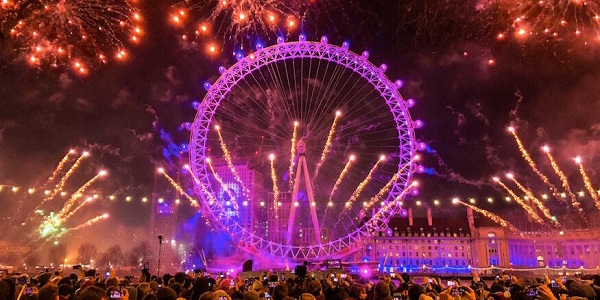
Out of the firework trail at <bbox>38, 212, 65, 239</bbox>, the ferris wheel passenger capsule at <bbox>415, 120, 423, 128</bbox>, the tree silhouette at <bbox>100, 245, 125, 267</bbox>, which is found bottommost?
the tree silhouette at <bbox>100, 245, 125, 267</bbox>

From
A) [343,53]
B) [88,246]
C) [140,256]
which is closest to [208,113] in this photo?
[343,53]

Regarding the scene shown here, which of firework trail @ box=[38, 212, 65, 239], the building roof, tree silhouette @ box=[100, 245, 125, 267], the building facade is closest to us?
firework trail @ box=[38, 212, 65, 239]

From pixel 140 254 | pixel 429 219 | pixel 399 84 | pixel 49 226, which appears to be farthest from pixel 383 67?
pixel 140 254

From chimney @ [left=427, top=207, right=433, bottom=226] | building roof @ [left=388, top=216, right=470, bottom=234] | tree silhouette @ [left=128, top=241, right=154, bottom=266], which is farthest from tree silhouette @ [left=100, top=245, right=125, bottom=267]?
chimney @ [left=427, top=207, right=433, bottom=226]

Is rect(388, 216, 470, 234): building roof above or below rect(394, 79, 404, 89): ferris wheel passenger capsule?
below

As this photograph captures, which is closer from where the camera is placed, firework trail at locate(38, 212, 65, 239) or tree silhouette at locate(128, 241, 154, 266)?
firework trail at locate(38, 212, 65, 239)

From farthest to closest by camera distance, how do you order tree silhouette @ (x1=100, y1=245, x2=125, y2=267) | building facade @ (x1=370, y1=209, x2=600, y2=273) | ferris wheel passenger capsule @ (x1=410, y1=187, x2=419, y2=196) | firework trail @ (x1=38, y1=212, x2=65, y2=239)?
tree silhouette @ (x1=100, y1=245, x2=125, y2=267) → building facade @ (x1=370, y1=209, x2=600, y2=273) → firework trail @ (x1=38, y1=212, x2=65, y2=239) → ferris wheel passenger capsule @ (x1=410, y1=187, x2=419, y2=196)

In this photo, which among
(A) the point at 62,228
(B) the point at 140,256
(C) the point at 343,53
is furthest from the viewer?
(B) the point at 140,256

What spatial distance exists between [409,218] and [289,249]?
7712cm

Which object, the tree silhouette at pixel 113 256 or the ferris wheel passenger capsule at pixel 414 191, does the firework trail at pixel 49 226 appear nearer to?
the tree silhouette at pixel 113 256

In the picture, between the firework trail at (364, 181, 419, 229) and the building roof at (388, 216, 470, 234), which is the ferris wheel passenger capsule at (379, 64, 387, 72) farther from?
the building roof at (388, 216, 470, 234)

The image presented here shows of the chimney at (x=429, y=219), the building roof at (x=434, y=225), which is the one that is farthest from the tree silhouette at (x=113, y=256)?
the chimney at (x=429, y=219)

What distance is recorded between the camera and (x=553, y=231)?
108562mm

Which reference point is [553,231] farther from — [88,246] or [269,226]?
[88,246]
